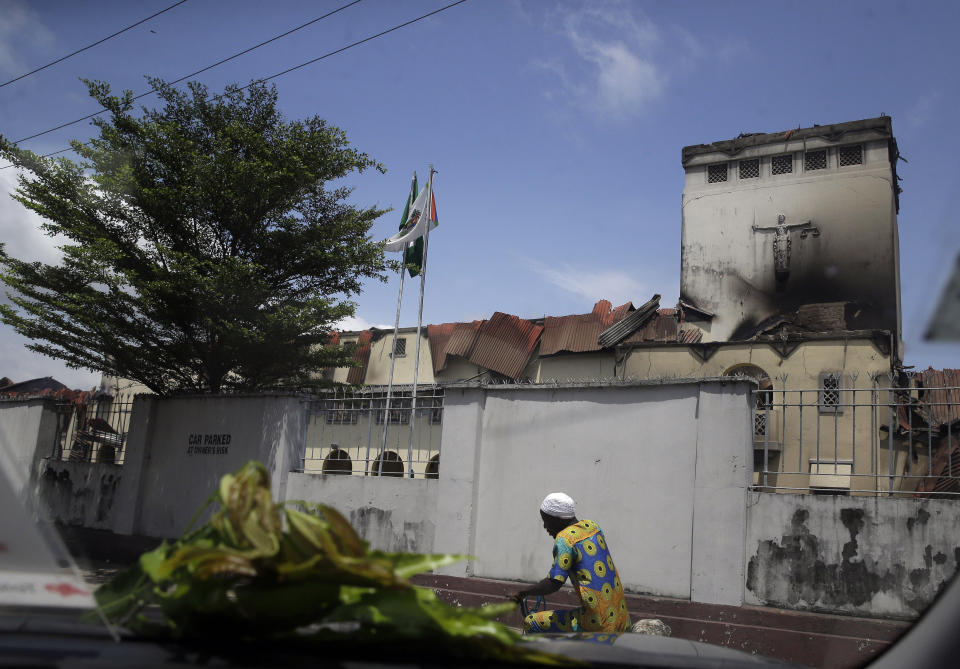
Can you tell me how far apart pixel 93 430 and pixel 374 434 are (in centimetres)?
582

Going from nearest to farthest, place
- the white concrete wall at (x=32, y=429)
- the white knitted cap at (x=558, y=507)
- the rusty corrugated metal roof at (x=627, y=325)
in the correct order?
the white knitted cap at (x=558, y=507), the white concrete wall at (x=32, y=429), the rusty corrugated metal roof at (x=627, y=325)

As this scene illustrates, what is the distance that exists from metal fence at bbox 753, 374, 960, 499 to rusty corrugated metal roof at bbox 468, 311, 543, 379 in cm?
1594

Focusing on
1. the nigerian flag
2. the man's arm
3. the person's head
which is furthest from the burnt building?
the man's arm

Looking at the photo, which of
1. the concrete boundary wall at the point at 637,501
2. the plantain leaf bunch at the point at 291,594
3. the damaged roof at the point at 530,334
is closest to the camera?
the plantain leaf bunch at the point at 291,594

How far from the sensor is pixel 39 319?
11336 millimetres

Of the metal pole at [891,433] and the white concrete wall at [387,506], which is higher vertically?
the metal pole at [891,433]

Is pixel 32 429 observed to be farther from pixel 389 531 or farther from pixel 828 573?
pixel 828 573

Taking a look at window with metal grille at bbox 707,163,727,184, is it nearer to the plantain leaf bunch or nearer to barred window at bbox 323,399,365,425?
barred window at bbox 323,399,365,425

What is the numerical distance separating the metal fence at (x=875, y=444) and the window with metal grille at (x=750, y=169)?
61.2 feet

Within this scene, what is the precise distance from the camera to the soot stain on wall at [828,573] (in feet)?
19.7

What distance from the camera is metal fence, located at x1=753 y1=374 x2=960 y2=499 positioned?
6.36 meters

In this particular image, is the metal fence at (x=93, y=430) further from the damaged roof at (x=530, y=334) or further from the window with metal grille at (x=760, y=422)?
the damaged roof at (x=530, y=334)

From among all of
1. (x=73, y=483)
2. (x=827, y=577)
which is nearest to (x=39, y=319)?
(x=73, y=483)

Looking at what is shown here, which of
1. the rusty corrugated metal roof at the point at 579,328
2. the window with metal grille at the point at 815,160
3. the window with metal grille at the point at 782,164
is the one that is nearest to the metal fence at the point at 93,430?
the rusty corrugated metal roof at the point at 579,328
